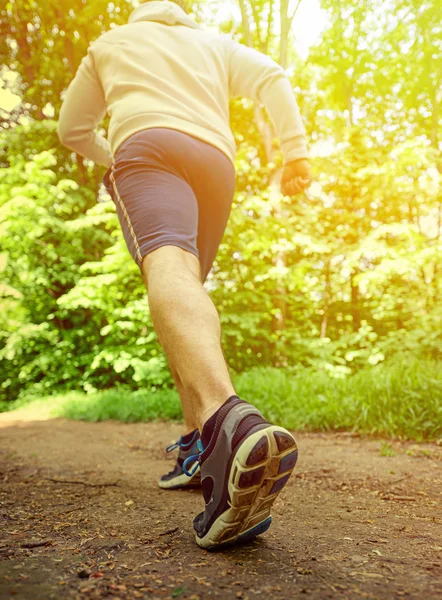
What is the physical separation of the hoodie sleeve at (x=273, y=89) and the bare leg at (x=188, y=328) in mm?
739

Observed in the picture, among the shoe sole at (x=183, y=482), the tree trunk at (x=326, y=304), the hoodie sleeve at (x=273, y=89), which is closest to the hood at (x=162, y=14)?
the hoodie sleeve at (x=273, y=89)

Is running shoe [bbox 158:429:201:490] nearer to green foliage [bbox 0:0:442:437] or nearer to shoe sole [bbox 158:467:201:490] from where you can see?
shoe sole [bbox 158:467:201:490]

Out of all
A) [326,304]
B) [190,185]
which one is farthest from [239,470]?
[326,304]

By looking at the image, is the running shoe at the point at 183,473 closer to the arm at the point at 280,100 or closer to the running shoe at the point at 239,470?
the running shoe at the point at 239,470

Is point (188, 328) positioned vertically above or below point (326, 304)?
above

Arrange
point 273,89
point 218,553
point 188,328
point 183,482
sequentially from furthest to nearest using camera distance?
1. point 273,89
2. point 183,482
3. point 188,328
4. point 218,553

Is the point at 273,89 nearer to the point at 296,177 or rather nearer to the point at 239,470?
the point at 296,177

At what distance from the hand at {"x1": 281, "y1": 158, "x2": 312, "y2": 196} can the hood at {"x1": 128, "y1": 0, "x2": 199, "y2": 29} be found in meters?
0.69

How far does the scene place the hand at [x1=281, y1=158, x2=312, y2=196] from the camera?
1850 millimetres

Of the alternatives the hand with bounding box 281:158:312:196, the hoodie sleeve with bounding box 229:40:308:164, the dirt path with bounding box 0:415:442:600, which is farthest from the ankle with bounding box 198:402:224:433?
the hoodie sleeve with bounding box 229:40:308:164

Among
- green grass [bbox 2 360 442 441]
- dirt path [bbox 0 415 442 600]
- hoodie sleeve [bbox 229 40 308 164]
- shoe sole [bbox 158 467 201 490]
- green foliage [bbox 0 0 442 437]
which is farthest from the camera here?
green foliage [bbox 0 0 442 437]

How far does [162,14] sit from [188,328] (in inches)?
52.2

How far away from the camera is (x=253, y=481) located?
98 centimetres

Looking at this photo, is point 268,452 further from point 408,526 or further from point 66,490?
point 66,490
